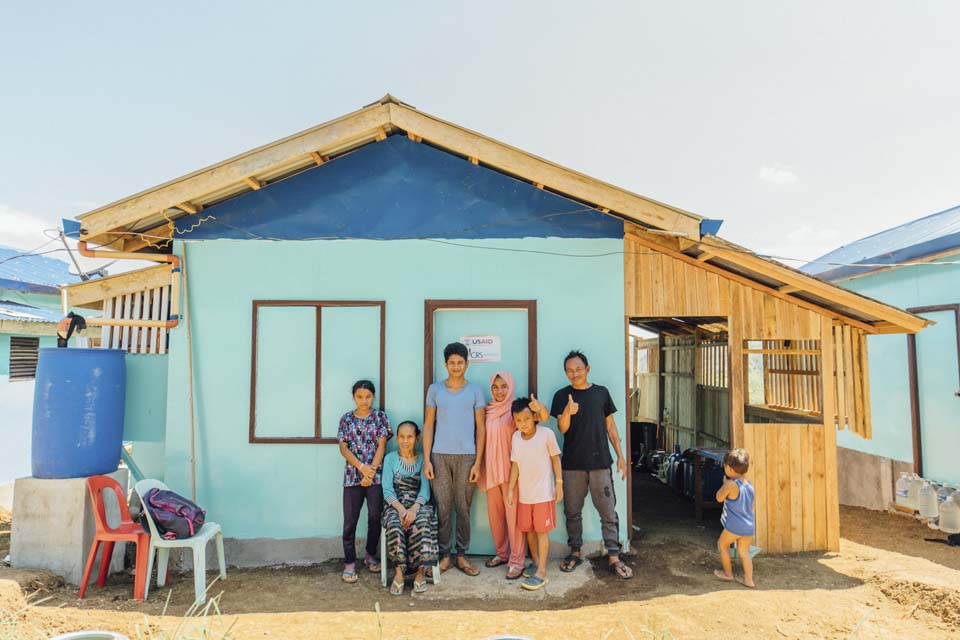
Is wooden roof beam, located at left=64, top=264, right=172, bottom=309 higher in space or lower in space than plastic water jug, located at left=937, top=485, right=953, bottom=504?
higher

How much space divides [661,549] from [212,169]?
552cm

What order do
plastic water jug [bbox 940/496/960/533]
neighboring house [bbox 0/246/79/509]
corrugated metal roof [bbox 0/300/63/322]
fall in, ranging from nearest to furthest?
plastic water jug [bbox 940/496/960/533] → neighboring house [bbox 0/246/79/509] → corrugated metal roof [bbox 0/300/63/322]

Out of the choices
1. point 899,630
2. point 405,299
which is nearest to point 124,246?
point 405,299

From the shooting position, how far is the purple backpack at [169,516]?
4707 mm

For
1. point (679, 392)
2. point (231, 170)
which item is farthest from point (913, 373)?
point (231, 170)

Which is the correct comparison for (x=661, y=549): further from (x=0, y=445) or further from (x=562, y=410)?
(x=0, y=445)

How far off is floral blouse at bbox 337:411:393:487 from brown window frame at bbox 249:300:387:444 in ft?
0.93

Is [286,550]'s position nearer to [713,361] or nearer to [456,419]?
[456,419]

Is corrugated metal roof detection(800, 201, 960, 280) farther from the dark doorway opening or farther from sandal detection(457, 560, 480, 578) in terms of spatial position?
sandal detection(457, 560, 480, 578)

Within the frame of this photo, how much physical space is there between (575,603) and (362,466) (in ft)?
6.71

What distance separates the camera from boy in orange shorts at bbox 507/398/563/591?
497cm

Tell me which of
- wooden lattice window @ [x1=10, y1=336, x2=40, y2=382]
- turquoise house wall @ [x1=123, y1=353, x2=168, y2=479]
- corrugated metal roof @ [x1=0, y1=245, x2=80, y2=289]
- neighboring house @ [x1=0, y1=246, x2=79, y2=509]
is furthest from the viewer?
corrugated metal roof @ [x1=0, y1=245, x2=80, y2=289]

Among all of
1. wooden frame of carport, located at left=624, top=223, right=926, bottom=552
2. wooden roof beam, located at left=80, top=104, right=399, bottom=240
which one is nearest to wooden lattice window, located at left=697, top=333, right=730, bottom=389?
wooden frame of carport, located at left=624, top=223, right=926, bottom=552

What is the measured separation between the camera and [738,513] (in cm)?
500
